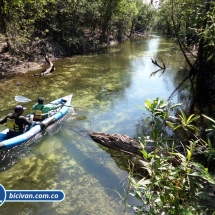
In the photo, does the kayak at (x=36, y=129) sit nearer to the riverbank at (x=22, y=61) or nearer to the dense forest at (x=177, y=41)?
the dense forest at (x=177, y=41)

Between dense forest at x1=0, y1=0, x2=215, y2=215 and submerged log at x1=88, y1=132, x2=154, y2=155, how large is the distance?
0.25 metres

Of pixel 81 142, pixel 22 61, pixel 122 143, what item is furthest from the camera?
pixel 22 61

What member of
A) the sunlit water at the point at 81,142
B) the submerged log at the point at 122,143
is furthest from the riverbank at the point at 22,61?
the submerged log at the point at 122,143

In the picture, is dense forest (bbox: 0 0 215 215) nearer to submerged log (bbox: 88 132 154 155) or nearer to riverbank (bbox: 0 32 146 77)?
riverbank (bbox: 0 32 146 77)

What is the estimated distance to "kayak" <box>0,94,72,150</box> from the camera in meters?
4.87

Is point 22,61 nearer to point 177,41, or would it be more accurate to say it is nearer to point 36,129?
point 36,129

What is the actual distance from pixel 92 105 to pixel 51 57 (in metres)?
8.51

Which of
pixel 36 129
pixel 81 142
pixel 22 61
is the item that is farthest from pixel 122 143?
pixel 22 61

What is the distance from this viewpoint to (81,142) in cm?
573

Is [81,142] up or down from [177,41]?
down

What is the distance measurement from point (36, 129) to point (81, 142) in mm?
1153

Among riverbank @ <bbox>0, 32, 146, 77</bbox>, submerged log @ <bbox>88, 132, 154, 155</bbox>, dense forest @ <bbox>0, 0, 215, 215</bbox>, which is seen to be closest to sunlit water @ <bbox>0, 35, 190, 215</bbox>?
submerged log @ <bbox>88, 132, 154, 155</bbox>

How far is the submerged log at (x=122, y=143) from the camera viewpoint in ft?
15.7

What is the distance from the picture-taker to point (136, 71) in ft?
43.6
